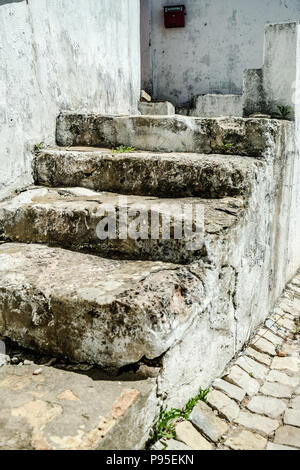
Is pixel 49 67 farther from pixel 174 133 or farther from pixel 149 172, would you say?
pixel 149 172

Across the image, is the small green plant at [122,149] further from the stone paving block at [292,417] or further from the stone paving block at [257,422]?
the stone paving block at [292,417]

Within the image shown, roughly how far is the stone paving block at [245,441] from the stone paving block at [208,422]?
65 mm

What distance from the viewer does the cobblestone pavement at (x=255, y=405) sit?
232cm

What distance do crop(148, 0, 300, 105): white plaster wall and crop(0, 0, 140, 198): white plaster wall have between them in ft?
10.2

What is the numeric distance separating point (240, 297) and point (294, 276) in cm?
242

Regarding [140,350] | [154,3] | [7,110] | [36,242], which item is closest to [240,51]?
[154,3]

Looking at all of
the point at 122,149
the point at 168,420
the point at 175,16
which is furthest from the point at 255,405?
the point at 175,16

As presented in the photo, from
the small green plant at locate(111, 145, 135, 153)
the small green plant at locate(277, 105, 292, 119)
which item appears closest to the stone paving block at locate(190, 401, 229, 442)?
the small green plant at locate(111, 145, 135, 153)

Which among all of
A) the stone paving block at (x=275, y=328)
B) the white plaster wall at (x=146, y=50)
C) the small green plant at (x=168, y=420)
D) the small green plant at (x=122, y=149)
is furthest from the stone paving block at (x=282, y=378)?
the white plaster wall at (x=146, y=50)

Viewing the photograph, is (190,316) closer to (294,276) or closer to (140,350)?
(140,350)

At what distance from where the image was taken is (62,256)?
9.20 ft

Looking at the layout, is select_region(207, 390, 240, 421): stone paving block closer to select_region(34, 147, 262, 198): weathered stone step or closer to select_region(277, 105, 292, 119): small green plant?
select_region(34, 147, 262, 198): weathered stone step

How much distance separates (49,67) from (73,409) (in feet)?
10.2

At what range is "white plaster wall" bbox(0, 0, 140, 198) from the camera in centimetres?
334
